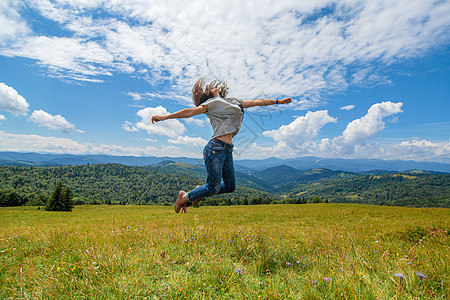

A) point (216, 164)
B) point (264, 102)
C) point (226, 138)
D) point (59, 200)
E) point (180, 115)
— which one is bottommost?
point (59, 200)

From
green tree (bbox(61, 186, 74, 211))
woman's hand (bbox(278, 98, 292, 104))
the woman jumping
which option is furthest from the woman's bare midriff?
green tree (bbox(61, 186, 74, 211))

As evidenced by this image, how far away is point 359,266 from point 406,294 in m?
0.75

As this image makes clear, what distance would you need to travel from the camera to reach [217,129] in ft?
15.3

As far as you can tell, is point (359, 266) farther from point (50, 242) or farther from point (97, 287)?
point (50, 242)

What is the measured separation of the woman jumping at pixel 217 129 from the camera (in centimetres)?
451

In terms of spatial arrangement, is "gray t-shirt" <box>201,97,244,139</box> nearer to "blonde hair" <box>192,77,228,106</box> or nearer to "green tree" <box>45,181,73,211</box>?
"blonde hair" <box>192,77,228,106</box>

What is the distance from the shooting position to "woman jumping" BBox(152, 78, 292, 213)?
4.51 meters

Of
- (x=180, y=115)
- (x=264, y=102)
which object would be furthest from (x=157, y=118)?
(x=264, y=102)

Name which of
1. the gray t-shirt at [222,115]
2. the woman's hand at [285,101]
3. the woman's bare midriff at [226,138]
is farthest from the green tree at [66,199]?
the woman's hand at [285,101]

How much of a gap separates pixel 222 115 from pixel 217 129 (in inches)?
13.5

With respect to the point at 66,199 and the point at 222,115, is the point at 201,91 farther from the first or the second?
the point at 66,199

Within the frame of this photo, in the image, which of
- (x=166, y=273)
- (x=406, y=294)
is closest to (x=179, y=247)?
(x=166, y=273)

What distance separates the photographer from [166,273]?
2.60 metres

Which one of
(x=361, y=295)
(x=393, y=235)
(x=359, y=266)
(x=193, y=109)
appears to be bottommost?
(x=393, y=235)
